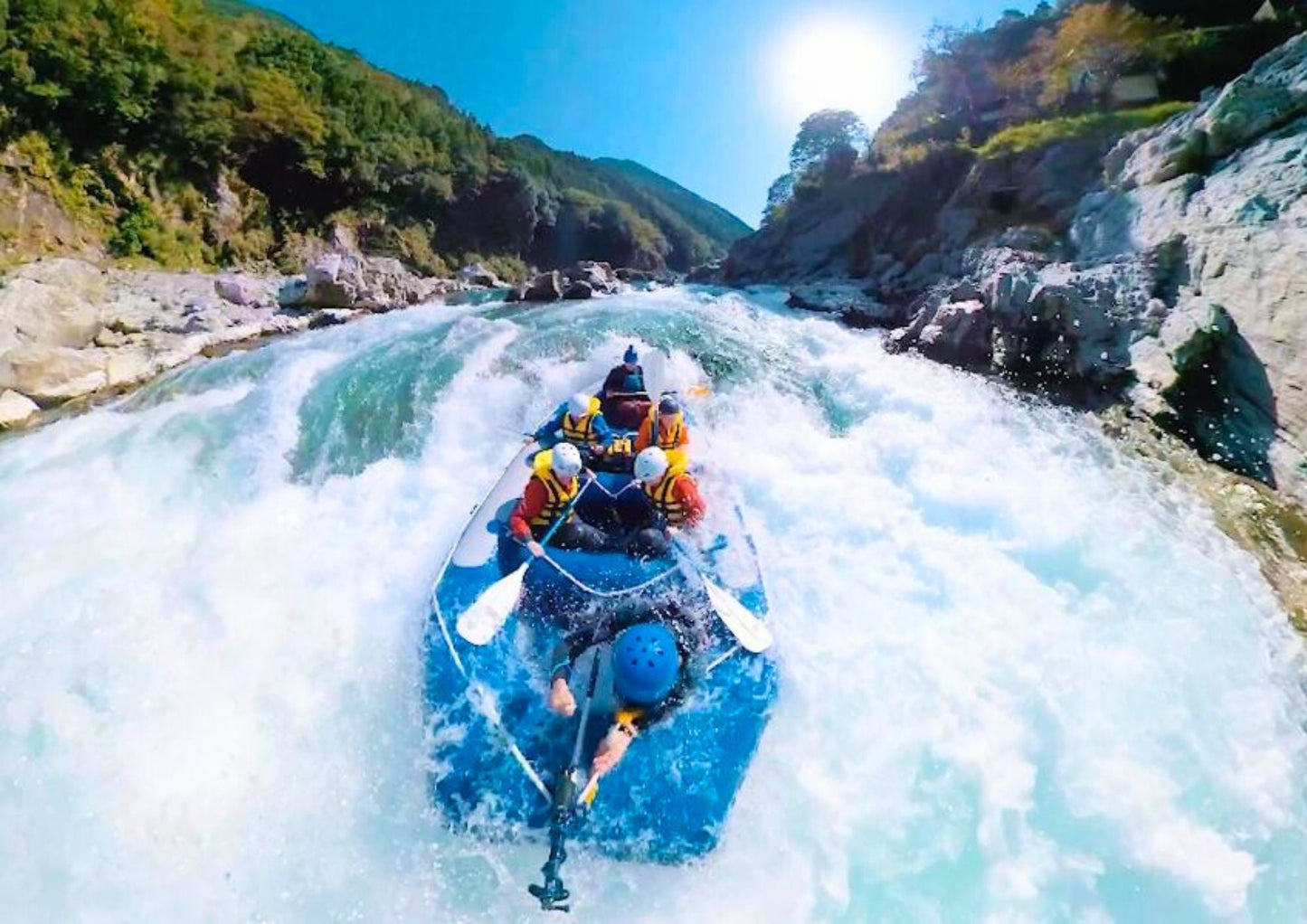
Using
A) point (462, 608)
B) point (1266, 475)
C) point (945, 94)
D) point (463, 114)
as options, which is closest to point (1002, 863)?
point (462, 608)

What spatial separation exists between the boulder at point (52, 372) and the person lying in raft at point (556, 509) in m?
7.36

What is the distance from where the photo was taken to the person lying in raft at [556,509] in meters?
4.60

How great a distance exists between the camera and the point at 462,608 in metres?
4.19

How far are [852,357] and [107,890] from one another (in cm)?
1186

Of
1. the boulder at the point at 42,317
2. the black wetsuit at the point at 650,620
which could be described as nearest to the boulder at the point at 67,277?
the boulder at the point at 42,317


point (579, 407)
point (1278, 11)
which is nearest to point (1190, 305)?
point (579, 407)

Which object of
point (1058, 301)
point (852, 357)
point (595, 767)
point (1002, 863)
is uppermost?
point (1058, 301)

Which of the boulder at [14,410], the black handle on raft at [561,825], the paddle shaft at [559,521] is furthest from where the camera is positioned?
the boulder at [14,410]

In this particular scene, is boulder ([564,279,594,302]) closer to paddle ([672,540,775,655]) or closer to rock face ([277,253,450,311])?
rock face ([277,253,450,311])

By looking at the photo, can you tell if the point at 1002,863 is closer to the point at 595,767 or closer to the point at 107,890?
the point at 595,767

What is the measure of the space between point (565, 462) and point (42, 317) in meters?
9.16

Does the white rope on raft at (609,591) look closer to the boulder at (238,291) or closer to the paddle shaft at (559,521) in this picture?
the paddle shaft at (559,521)

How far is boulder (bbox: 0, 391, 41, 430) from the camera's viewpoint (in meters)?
7.51

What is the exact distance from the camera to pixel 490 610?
3990 millimetres
